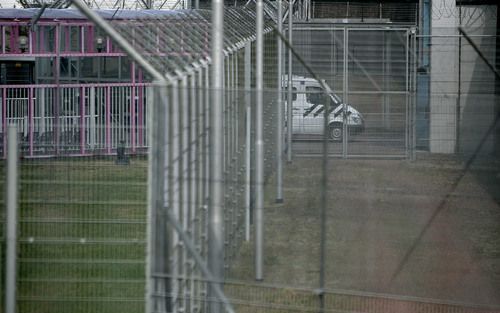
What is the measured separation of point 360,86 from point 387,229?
907 cm

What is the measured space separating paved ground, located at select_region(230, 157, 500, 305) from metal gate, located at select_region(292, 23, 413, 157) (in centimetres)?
73

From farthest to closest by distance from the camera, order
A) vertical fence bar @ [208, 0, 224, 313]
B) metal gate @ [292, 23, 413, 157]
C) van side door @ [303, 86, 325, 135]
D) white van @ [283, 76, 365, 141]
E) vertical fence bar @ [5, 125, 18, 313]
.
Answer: van side door @ [303, 86, 325, 135], white van @ [283, 76, 365, 141], metal gate @ [292, 23, 413, 157], vertical fence bar @ [5, 125, 18, 313], vertical fence bar @ [208, 0, 224, 313]

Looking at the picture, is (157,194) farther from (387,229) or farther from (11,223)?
(387,229)

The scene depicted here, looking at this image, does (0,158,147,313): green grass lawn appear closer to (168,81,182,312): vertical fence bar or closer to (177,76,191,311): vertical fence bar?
(177,76,191,311): vertical fence bar

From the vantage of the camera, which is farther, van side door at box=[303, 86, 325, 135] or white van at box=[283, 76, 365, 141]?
van side door at box=[303, 86, 325, 135]

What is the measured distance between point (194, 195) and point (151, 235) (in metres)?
0.46

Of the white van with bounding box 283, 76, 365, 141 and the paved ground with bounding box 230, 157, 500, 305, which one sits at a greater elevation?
the white van with bounding box 283, 76, 365, 141

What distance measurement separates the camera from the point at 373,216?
239 inches

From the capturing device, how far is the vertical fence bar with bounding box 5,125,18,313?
5980mm

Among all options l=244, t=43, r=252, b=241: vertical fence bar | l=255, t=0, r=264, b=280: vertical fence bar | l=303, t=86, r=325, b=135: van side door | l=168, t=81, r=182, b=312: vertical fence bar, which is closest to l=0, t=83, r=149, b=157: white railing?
l=303, t=86, r=325, b=135: van side door

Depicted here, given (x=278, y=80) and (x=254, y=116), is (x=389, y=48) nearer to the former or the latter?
(x=278, y=80)

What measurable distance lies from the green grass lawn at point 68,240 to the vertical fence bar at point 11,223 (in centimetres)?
12

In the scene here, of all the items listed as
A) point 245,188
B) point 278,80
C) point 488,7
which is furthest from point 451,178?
point 488,7

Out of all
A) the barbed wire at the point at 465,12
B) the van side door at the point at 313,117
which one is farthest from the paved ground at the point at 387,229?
the barbed wire at the point at 465,12
